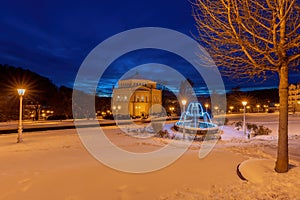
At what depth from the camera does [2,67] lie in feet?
100

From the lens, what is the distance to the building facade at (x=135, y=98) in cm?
5188

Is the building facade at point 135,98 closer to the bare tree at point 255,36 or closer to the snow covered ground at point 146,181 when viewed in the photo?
the snow covered ground at point 146,181

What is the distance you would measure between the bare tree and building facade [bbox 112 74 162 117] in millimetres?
44530

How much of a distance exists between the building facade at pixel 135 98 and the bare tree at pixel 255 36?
44.5 m

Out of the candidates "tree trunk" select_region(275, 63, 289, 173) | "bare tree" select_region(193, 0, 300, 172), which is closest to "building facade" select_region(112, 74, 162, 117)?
"bare tree" select_region(193, 0, 300, 172)

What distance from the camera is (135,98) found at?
175 ft

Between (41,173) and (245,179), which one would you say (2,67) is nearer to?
(41,173)

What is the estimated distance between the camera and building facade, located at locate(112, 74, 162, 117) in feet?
170

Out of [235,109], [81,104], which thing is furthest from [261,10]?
[235,109]

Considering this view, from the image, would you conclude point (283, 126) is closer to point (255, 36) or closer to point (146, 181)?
point (255, 36)

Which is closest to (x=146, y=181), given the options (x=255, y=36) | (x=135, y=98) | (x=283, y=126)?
(x=283, y=126)

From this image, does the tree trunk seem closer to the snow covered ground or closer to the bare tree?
the bare tree

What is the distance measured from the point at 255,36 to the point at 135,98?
158 ft

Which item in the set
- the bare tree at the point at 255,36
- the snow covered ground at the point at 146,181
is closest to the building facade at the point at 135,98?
the snow covered ground at the point at 146,181
